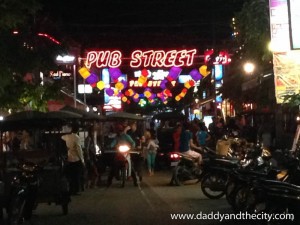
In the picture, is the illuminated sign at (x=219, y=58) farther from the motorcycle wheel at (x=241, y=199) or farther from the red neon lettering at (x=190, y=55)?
the motorcycle wheel at (x=241, y=199)

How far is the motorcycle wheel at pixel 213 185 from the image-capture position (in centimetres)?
1335

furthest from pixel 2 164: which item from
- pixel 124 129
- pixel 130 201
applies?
pixel 124 129

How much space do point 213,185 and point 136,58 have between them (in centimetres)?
1414

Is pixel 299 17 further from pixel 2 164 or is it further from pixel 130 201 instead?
pixel 2 164

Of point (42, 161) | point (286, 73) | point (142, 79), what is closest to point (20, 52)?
point (42, 161)

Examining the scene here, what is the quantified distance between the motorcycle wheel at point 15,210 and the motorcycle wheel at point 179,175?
772cm

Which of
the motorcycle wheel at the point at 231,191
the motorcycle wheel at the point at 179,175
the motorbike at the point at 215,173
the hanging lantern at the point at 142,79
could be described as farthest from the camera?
the hanging lantern at the point at 142,79

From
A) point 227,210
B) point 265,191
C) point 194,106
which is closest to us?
point 265,191

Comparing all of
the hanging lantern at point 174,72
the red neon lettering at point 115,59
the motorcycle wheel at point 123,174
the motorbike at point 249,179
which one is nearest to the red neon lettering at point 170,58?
the hanging lantern at point 174,72

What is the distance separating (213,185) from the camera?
44.0ft

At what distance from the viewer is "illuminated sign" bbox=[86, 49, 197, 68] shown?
86.5ft

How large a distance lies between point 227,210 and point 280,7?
472cm

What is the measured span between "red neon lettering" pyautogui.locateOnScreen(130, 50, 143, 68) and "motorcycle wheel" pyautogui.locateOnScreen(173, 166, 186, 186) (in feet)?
35.3

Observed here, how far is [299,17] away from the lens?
1223 centimetres
